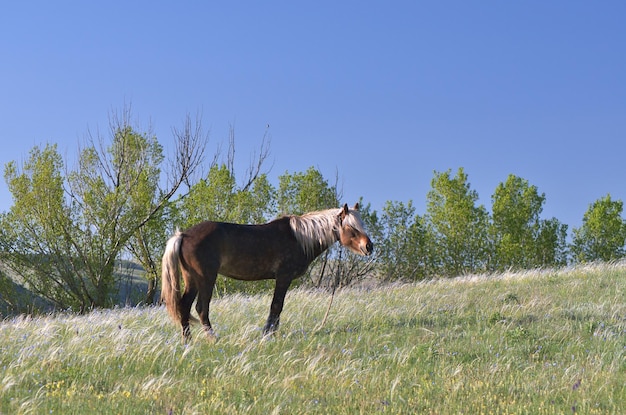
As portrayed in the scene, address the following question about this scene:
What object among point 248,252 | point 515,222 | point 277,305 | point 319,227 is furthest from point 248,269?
point 515,222

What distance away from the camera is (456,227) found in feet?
152

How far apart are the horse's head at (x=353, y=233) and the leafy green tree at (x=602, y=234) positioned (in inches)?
1844

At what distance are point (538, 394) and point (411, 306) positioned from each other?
6631mm

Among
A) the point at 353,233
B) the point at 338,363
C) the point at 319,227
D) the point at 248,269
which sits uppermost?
the point at 319,227

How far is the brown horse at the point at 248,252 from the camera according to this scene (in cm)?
991

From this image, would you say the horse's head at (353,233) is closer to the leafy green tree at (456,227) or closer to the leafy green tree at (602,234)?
the leafy green tree at (456,227)

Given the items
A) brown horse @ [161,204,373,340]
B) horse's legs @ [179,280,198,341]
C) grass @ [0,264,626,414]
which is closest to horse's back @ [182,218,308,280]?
brown horse @ [161,204,373,340]

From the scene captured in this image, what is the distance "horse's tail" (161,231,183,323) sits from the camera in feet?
32.4

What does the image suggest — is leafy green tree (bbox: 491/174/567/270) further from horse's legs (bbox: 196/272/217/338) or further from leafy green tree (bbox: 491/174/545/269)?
horse's legs (bbox: 196/272/217/338)

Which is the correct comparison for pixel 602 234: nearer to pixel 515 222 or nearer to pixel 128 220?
pixel 515 222

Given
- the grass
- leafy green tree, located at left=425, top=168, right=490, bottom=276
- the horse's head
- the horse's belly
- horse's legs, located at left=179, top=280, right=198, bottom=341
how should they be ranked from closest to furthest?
1. the grass
2. horse's legs, located at left=179, top=280, right=198, bottom=341
3. the horse's belly
4. the horse's head
5. leafy green tree, located at left=425, top=168, right=490, bottom=276

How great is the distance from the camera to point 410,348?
923 centimetres

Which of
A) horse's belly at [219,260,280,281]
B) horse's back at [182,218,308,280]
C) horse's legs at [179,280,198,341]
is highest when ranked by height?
horse's back at [182,218,308,280]

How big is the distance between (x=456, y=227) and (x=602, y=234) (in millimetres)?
16264
